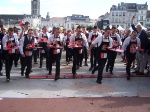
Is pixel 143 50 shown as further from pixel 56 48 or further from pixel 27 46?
pixel 27 46

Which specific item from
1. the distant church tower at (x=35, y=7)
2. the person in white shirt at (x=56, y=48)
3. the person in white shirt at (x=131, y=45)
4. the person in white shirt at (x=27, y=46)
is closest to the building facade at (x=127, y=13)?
the distant church tower at (x=35, y=7)

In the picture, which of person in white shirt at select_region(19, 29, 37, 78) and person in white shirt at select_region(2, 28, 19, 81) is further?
person in white shirt at select_region(19, 29, 37, 78)

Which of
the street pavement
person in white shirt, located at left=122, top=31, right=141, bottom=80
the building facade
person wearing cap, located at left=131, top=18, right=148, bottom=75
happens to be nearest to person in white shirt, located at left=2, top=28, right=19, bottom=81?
the street pavement

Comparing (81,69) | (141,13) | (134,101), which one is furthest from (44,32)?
(141,13)

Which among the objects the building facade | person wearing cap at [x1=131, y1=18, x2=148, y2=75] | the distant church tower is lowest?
person wearing cap at [x1=131, y1=18, x2=148, y2=75]

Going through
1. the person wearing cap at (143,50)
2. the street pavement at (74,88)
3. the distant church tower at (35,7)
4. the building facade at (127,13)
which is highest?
the distant church tower at (35,7)

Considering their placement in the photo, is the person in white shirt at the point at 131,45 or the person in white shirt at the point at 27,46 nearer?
the person in white shirt at the point at 131,45

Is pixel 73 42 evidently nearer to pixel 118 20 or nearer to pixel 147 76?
pixel 147 76

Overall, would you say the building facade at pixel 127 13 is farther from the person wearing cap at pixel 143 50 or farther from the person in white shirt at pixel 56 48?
the person in white shirt at pixel 56 48

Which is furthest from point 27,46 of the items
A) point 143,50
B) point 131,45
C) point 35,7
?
point 35,7

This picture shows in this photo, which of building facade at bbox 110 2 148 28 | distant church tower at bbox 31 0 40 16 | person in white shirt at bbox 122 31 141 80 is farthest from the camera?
distant church tower at bbox 31 0 40 16

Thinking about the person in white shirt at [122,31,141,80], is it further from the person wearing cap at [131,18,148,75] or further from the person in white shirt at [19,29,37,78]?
the person in white shirt at [19,29,37,78]

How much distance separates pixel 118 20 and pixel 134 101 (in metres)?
113

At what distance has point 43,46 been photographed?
42.7 feet
